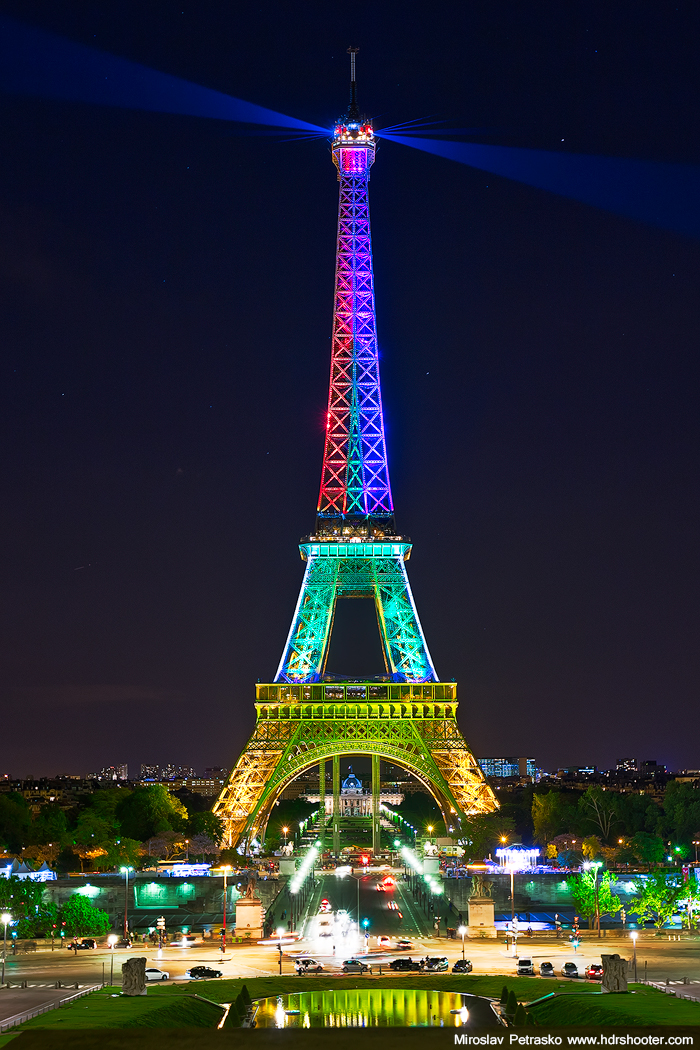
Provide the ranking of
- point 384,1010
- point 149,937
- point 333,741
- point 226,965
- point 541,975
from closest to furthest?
point 384,1010 < point 541,975 < point 226,965 < point 149,937 < point 333,741

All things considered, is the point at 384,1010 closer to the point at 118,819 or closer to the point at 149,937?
the point at 149,937

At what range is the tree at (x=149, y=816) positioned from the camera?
14562cm

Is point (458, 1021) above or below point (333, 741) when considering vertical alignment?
below

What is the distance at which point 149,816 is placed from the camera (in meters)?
147

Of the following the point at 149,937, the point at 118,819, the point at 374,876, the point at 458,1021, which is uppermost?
the point at 118,819

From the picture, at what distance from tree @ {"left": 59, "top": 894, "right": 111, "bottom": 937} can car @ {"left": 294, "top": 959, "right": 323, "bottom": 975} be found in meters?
19.8

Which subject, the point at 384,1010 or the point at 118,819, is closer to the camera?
the point at 384,1010

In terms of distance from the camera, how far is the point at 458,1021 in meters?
50.7

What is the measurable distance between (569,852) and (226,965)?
58041 millimetres

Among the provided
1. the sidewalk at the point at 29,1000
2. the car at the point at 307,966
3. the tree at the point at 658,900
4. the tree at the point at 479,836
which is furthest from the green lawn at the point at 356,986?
the tree at the point at 479,836

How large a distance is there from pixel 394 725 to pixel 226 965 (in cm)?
5017

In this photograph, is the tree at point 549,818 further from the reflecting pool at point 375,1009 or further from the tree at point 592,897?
the reflecting pool at point 375,1009

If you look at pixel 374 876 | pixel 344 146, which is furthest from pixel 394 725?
pixel 344 146

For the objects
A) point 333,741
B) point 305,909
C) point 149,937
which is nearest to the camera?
point 149,937
